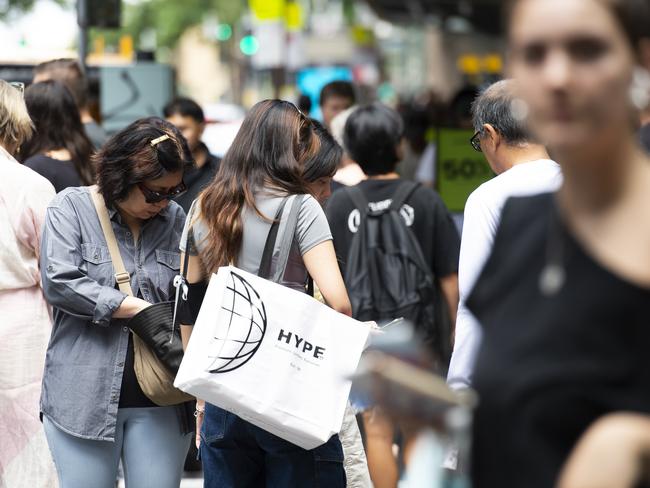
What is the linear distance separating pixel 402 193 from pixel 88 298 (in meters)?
2.40

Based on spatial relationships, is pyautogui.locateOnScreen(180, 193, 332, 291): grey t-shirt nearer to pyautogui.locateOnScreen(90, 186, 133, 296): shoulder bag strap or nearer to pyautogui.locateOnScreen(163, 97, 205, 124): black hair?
pyautogui.locateOnScreen(90, 186, 133, 296): shoulder bag strap

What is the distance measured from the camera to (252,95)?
177 feet

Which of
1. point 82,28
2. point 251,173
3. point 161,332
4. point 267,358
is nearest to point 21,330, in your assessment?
point 161,332

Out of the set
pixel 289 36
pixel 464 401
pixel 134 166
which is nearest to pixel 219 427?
pixel 134 166

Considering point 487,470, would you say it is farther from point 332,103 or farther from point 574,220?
point 332,103

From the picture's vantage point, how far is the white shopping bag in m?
4.08

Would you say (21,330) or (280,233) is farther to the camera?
(21,330)

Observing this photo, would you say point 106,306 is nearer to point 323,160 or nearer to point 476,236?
point 323,160

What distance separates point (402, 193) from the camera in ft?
21.7

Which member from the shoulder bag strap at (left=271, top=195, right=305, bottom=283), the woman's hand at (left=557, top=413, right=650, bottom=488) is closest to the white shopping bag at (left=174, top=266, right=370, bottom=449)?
the shoulder bag strap at (left=271, top=195, right=305, bottom=283)

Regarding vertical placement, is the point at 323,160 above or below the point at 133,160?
below

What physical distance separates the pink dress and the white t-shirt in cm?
202

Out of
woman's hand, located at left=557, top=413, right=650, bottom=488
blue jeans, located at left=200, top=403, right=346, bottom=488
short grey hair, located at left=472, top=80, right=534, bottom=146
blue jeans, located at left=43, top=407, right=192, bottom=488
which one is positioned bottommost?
blue jeans, located at left=43, top=407, right=192, bottom=488

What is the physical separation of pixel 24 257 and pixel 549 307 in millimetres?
3799
